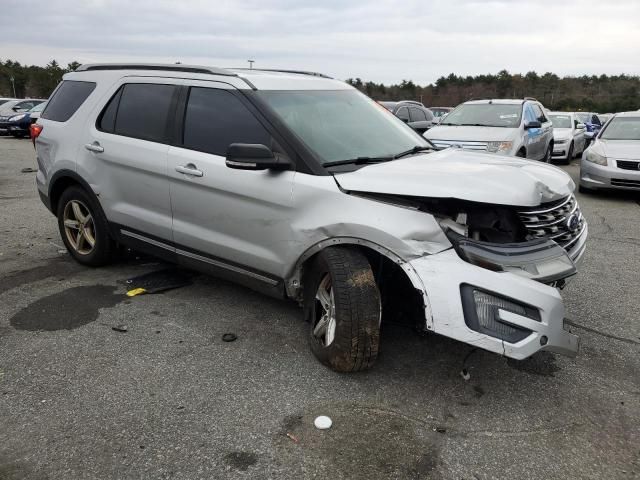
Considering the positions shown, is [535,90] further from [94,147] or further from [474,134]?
[94,147]

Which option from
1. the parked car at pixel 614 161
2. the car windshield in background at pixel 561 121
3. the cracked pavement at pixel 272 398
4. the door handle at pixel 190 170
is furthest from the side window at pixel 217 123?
the car windshield in background at pixel 561 121

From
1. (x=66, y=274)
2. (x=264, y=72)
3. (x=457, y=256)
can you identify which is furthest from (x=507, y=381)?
(x=66, y=274)

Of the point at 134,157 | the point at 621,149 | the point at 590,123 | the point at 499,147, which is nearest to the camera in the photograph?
the point at 134,157

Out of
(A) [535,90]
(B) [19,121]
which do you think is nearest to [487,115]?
(B) [19,121]

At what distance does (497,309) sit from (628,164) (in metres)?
8.25

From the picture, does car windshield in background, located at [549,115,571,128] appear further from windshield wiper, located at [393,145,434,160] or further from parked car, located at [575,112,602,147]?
windshield wiper, located at [393,145,434,160]

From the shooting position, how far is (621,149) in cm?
973

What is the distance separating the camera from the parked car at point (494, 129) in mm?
9641

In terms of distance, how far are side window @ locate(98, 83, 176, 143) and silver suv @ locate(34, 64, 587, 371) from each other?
0.01 meters

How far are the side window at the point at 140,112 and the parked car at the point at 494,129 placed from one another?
6.12m

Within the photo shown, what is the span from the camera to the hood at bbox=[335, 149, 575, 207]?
2998 millimetres

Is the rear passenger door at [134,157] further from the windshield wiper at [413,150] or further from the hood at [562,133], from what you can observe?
the hood at [562,133]

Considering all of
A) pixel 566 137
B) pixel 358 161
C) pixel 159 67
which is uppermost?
pixel 159 67

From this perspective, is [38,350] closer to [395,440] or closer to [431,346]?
[395,440]
